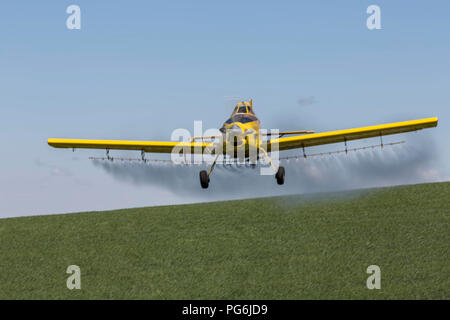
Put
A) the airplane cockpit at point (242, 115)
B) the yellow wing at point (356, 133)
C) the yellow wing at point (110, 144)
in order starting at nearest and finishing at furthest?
the airplane cockpit at point (242, 115)
the yellow wing at point (356, 133)
the yellow wing at point (110, 144)

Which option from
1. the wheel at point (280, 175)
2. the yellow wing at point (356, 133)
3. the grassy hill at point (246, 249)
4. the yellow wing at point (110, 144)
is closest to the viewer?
the wheel at point (280, 175)

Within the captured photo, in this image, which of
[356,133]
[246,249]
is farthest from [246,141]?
[246,249]

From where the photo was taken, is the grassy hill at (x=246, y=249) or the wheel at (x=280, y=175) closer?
the wheel at (x=280, y=175)

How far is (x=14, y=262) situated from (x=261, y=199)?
15.3 m

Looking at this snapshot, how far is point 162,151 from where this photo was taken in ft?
74.0

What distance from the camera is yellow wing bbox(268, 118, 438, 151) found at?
66.8 feet

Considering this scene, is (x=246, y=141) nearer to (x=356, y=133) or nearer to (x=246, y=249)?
(x=356, y=133)

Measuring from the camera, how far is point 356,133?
816 inches

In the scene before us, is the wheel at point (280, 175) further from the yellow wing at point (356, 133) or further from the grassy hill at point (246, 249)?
the grassy hill at point (246, 249)

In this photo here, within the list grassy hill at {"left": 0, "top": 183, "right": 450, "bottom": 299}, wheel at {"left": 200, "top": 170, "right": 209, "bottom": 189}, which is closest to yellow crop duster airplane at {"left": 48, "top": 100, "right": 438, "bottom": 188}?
wheel at {"left": 200, "top": 170, "right": 209, "bottom": 189}

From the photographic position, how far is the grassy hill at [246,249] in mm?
21828

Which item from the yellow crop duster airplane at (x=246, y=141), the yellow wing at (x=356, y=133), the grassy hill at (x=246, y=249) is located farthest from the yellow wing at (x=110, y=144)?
the grassy hill at (x=246, y=249)

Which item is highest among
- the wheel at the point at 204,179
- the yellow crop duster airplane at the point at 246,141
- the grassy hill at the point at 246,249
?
the yellow crop duster airplane at the point at 246,141
